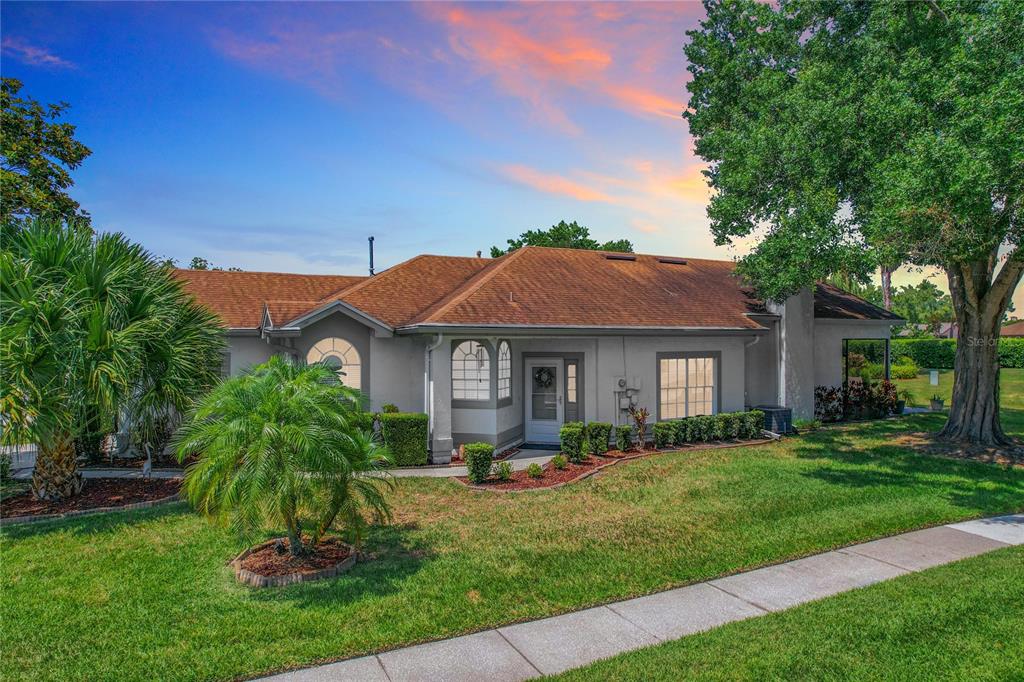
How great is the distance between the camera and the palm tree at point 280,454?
20.9ft

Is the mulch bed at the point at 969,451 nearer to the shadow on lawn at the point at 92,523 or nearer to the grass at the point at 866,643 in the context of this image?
the grass at the point at 866,643

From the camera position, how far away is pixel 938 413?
2197 centimetres

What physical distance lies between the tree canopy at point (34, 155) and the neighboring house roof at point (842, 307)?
24883 mm

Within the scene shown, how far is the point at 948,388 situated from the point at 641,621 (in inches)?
1354

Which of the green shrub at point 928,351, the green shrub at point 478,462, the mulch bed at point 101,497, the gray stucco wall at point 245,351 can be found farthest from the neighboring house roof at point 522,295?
the green shrub at point 928,351

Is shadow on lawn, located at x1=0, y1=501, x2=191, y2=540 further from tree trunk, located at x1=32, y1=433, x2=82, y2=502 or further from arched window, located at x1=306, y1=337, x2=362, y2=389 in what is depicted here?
arched window, located at x1=306, y1=337, x2=362, y2=389

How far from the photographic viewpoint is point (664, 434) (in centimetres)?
1527

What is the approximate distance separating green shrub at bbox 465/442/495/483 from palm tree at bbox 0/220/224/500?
5.41m

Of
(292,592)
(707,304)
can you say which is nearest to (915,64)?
(707,304)

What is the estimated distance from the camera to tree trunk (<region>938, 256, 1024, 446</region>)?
15000mm

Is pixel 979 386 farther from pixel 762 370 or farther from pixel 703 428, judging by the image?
pixel 703 428

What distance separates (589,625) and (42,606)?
6093 millimetres

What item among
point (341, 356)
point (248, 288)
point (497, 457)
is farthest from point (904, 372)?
point (248, 288)

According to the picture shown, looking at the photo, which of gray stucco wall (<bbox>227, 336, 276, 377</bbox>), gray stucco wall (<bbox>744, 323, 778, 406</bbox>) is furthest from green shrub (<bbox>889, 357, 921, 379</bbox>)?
gray stucco wall (<bbox>227, 336, 276, 377</bbox>)
